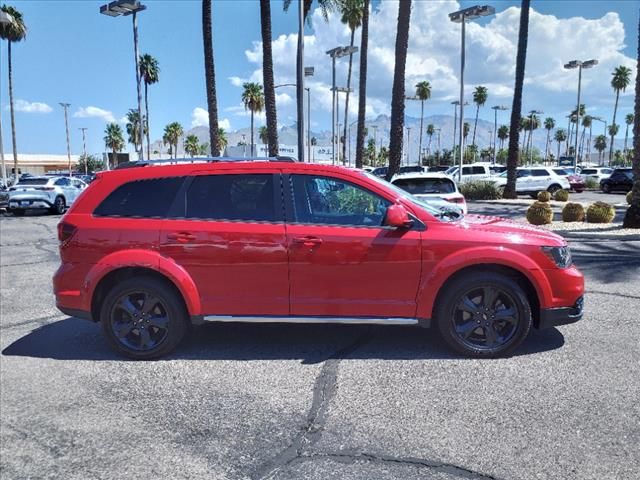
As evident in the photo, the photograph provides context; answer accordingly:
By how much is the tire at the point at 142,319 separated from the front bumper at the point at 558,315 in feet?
10.2

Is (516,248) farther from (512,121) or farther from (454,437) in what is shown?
(512,121)

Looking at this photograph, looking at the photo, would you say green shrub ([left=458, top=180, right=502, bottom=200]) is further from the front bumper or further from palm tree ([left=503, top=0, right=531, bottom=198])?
the front bumper

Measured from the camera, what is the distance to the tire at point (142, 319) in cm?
456

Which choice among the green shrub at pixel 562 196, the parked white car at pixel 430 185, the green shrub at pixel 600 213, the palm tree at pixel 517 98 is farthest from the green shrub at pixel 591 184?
the parked white car at pixel 430 185

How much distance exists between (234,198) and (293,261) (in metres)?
0.79

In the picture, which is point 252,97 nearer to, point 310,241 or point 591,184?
point 591,184

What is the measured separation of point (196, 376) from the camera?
4258 mm

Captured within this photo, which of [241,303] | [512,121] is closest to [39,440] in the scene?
[241,303]

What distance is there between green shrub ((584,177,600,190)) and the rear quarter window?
41412 millimetres

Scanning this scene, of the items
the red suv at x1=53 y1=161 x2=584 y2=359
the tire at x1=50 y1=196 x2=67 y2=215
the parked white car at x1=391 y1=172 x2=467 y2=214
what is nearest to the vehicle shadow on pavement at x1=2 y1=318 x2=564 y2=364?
the red suv at x1=53 y1=161 x2=584 y2=359

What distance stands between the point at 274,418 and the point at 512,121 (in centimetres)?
2435

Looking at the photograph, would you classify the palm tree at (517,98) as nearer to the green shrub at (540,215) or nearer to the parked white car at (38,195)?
the green shrub at (540,215)

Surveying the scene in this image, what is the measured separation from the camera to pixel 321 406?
3.68m

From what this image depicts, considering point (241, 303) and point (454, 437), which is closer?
point (454, 437)
